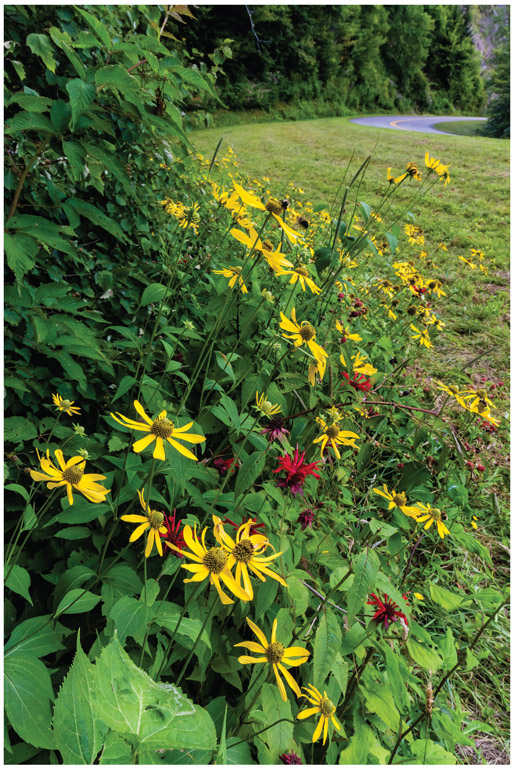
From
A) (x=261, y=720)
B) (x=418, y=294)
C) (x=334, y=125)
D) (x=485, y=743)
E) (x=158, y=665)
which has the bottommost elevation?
(x=485, y=743)

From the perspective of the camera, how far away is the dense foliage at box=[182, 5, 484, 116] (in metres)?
3.68

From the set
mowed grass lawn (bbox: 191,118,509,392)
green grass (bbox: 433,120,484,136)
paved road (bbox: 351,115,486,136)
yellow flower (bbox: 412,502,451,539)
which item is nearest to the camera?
yellow flower (bbox: 412,502,451,539)

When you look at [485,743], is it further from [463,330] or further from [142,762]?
[463,330]


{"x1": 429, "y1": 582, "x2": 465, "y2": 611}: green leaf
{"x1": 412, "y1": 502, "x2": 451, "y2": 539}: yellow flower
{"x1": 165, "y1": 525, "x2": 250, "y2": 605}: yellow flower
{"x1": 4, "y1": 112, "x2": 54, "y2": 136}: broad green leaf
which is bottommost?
{"x1": 429, "y1": 582, "x2": 465, "y2": 611}: green leaf

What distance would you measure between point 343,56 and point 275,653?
13260mm

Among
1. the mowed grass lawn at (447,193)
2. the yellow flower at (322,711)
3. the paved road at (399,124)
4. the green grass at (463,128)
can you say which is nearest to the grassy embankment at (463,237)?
the mowed grass lawn at (447,193)

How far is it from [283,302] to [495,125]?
807 inches

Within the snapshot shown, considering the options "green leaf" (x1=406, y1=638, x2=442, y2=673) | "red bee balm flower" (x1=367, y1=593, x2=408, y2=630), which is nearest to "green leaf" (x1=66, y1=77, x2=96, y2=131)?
"red bee balm flower" (x1=367, y1=593, x2=408, y2=630)

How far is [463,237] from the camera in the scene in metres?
4.23

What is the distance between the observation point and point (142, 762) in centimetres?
37

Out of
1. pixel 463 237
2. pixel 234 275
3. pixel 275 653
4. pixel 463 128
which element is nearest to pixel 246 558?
pixel 275 653

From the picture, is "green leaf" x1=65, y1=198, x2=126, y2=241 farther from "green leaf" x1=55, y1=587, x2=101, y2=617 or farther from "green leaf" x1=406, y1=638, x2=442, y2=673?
"green leaf" x1=406, y1=638, x2=442, y2=673

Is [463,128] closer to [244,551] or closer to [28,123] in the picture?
[28,123]

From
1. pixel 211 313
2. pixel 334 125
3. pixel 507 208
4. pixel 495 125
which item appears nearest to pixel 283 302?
pixel 211 313
